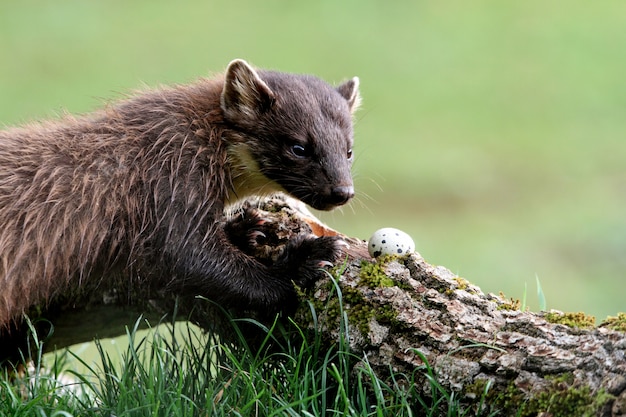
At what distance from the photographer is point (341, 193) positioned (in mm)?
6273

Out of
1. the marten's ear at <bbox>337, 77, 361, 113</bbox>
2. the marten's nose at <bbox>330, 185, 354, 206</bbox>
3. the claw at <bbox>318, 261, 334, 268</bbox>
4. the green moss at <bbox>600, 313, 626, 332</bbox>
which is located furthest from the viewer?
the marten's ear at <bbox>337, 77, 361, 113</bbox>

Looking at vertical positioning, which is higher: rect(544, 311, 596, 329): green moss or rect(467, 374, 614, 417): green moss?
rect(544, 311, 596, 329): green moss

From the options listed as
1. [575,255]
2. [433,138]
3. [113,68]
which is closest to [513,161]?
[433,138]

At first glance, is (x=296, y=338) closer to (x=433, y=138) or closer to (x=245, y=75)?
(x=245, y=75)

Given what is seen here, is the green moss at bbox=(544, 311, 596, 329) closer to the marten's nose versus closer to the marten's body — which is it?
the marten's body

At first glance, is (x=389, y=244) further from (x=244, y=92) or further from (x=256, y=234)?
(x=244, y=92)

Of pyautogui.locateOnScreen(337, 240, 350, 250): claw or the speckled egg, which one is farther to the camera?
pyautogui.locateOnScreen(337, 240, 350, 250): claw

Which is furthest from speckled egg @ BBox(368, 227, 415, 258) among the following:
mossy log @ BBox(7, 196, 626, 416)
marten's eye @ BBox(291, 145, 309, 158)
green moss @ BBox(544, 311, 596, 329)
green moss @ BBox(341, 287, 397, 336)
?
green moss @ BBox(544, 311, 596, 329)

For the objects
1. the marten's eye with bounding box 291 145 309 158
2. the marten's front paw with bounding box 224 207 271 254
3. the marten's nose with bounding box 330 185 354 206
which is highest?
the marten's eye with bounding box 291 145 309 158

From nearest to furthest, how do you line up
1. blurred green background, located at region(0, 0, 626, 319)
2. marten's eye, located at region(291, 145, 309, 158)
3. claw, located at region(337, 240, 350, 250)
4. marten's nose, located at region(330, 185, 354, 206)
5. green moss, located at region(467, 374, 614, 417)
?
green moss, located at region(467, 374, 614, 417)
claw, located at region(337, 240, 350, 250)
marten's nose, located at region(330, 185, 354, 206)
marten's eye, located at region(291, 145, 309, 158)
blurred green background, located at region(0, 0, 626, 319)

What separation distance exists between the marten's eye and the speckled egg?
2.70 ft

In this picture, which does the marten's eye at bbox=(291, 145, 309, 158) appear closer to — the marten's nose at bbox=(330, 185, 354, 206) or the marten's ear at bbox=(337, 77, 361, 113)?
the marten's nose at bbox=(330, 185, 354, 206)

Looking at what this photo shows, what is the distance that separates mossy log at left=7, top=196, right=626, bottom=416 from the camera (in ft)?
15.4

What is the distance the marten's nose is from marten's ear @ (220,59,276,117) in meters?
0.79
